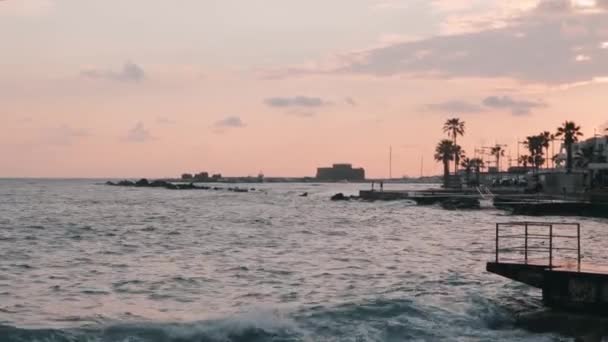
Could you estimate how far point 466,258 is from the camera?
102ft

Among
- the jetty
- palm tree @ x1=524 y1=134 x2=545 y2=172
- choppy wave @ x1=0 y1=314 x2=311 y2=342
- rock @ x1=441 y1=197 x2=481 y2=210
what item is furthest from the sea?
palm tree @ x1=524 y1=134 x2=545 y2=172

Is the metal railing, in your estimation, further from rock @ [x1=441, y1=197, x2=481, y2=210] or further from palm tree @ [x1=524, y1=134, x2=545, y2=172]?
palm tree @ [x1=524, y1=134, x2=545, y2=172]

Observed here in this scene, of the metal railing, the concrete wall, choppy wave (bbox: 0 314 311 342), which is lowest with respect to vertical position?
choppy wave (bbox: 0 314 311 342)

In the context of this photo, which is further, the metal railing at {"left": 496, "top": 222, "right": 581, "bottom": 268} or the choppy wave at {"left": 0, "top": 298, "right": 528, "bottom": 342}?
the metal railing at {"left": 496, "top": 222, "right": 581, "bottom": 268}

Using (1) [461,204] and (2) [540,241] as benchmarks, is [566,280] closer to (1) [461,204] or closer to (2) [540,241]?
(2) [540,241]

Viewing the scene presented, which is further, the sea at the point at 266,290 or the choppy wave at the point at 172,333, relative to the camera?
the sea at the point at 266,290

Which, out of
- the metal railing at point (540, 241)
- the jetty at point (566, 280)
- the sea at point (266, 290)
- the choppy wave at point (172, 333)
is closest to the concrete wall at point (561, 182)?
the metal railing at point (540, 241)

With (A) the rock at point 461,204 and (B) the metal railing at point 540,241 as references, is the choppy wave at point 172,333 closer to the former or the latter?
(B) the metal railing at point 540,241

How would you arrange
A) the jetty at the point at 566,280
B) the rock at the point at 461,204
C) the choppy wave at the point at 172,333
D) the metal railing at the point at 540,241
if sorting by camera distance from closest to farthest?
the choppy wave at the point at 172,333
the jetty at the point at 566,280
the metal railing at the point at 540,241
the rock at the point at 461,204

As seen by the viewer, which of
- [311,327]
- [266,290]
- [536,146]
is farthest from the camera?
[536,146]

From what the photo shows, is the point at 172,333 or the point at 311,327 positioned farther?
the point at 311,327

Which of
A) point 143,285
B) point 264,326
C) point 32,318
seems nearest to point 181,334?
point 264,326

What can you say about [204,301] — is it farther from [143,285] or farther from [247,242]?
[247,242]

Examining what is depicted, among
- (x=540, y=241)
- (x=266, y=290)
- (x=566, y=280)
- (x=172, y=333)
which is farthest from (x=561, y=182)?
(x=172, y=333)
